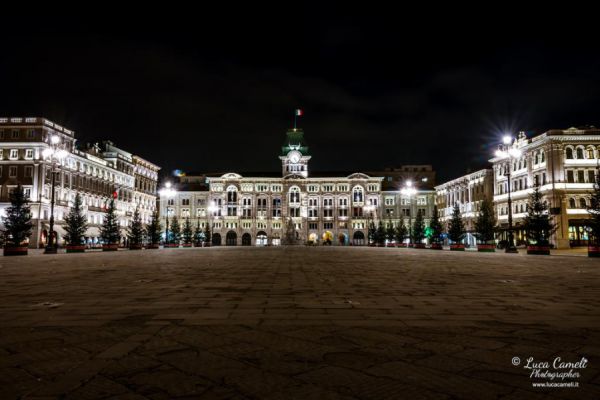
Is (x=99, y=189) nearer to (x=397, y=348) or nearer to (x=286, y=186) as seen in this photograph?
(x=286, y=186)

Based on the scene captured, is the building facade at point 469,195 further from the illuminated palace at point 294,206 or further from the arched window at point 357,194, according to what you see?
the arched window at point 357,194

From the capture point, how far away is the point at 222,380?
3.93 metres

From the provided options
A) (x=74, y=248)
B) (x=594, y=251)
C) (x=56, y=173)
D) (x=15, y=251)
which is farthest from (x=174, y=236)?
(x=594, y=251)

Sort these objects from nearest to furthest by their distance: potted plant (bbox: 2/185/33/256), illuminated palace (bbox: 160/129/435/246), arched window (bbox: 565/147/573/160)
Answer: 1. potted plant (bbox: 2/185/33/256)
2. arched window (bbox: 565/147/573/160)
3. illuminated palace (bbox: 160/129/435/246)

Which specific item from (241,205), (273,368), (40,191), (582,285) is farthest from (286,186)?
(273,368)

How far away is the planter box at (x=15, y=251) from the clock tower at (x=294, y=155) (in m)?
83.4

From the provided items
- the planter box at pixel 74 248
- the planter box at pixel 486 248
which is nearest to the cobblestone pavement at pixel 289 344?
the planter box at pixel 74 248

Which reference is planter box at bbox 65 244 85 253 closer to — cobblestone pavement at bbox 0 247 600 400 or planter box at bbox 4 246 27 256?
planter box at bbox 4 246 27 256

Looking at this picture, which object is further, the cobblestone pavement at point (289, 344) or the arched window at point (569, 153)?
the arched window at point (569, 153)

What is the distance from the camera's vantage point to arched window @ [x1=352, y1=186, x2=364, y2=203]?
4555 inches

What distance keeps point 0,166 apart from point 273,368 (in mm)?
75083

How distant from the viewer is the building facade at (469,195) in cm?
8062

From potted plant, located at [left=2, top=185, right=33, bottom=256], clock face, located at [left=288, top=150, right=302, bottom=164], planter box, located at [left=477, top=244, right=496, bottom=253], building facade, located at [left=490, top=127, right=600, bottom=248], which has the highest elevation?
clock face, located at [left=288, top=150, right=302, bottom=164]

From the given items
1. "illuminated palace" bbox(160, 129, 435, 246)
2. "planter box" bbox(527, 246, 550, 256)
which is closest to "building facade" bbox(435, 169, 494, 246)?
"illuminated palace" bbox(160, 129, 435, 246)
